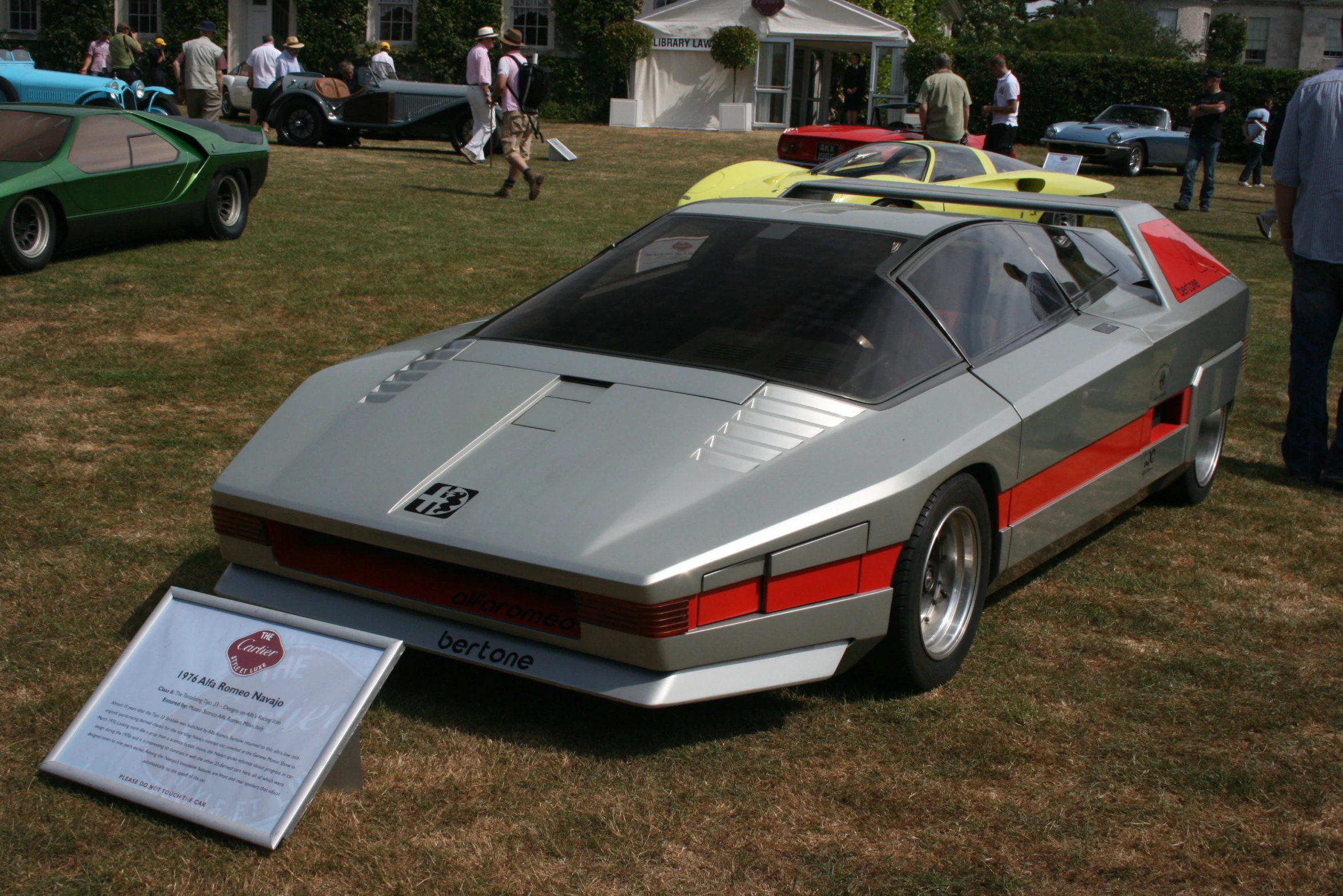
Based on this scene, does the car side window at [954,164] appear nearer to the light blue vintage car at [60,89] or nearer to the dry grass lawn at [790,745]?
the dry grass lawn at [790,745]

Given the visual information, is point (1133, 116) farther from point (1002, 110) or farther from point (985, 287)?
point (985, 287)

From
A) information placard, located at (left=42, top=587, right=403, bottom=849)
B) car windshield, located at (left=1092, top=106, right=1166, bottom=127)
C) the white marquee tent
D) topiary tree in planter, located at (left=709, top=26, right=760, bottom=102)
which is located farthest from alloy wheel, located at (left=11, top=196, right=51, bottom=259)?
the white marquee tent

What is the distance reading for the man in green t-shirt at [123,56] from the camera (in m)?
20.1

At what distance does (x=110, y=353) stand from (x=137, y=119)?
3.40 meters

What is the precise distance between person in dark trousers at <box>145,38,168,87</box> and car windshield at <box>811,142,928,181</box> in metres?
14.2

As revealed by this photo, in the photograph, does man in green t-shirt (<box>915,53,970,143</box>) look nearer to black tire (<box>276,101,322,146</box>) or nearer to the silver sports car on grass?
black tire (<box>276,101,322,146</box>)

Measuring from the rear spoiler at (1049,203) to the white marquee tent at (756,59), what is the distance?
2422 cm

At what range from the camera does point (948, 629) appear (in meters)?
3.45

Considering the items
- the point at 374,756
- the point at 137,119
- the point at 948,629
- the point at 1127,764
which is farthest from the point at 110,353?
the point at 1127,764

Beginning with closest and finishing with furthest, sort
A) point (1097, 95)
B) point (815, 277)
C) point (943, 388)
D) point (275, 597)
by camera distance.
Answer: point (275, 597) → point (943, 388) → point (815, 277) → point (1097, 95)

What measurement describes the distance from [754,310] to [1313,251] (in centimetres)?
291

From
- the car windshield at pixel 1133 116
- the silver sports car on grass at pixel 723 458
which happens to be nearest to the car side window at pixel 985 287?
the silver sports car on grass at pixel 723 458

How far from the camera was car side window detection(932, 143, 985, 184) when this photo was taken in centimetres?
1060

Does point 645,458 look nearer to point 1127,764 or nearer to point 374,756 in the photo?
point 374,756
